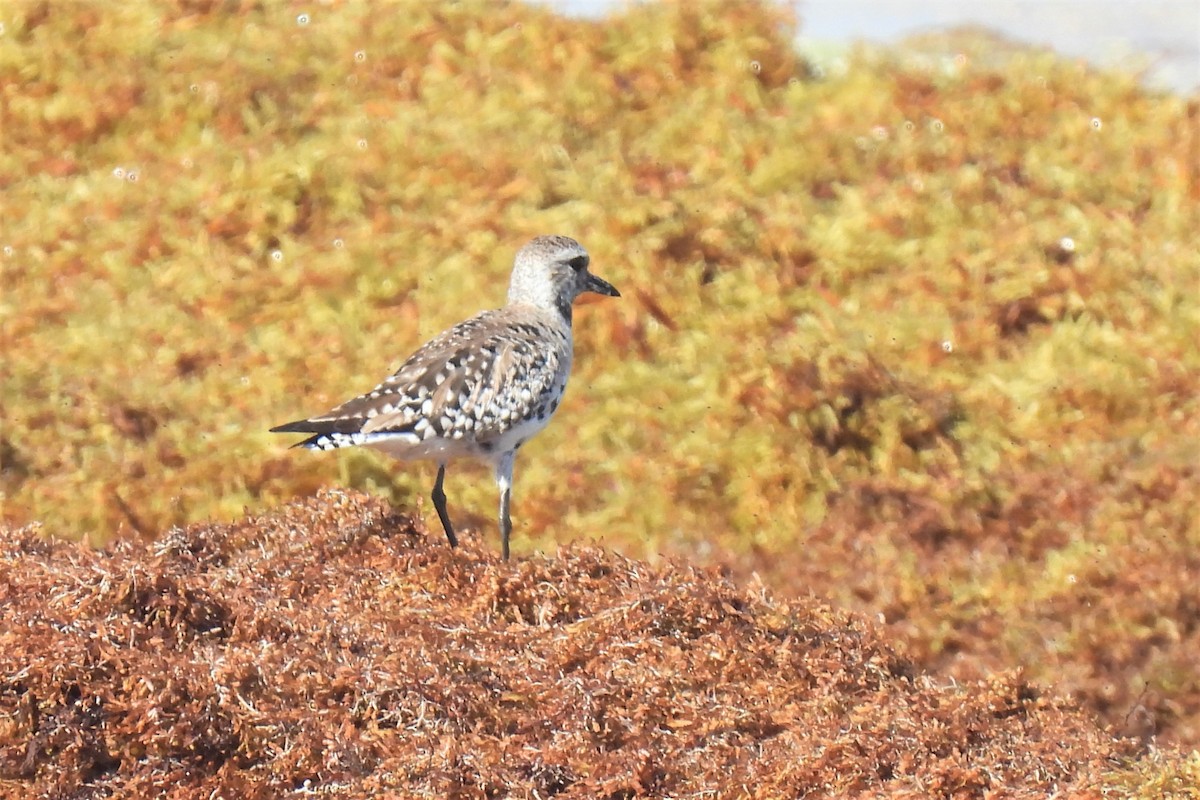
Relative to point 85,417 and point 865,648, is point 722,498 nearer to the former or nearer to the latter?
point 865,648

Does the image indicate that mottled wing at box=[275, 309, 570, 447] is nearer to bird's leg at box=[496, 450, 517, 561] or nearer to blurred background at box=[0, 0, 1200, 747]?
bird's leg at box=[496, 450, 517, 561]

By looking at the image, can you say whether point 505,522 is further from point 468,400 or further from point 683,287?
point 683,287

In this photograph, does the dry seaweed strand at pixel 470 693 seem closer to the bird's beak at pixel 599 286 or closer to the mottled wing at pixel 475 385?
the mottled wing at pixel 475 385

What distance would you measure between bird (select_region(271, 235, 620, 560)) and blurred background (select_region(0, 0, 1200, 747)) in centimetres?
73

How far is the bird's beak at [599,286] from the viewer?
33.3ft

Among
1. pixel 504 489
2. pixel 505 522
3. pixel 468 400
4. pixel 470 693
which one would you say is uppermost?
pixel 468 400

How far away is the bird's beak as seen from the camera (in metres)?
10.1

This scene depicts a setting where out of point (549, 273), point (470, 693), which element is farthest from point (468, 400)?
point (470, 693)

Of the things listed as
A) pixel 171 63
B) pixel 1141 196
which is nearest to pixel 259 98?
pixel 171 63

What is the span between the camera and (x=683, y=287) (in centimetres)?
1246

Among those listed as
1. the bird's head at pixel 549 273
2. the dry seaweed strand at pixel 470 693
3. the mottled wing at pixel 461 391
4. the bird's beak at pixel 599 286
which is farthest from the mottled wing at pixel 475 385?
the dry seaweed strand at pixel 470 693

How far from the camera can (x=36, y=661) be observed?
546cm

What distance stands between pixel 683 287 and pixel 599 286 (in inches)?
93.4

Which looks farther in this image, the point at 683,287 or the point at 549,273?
the point at 683,287
